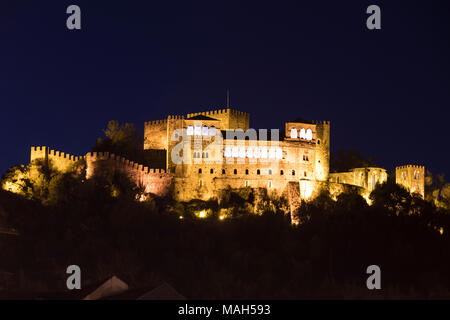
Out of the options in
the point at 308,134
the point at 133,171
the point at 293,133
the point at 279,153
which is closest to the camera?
the point at 133,171

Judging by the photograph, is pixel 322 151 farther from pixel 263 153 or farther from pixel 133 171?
pixel 133 171

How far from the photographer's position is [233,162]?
7600cm

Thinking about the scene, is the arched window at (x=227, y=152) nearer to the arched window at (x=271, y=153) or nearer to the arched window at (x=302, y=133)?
the arched window at (x=271, y=153)

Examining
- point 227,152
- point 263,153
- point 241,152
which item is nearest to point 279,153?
point 263,153

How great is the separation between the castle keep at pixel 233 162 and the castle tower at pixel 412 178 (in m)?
0.10

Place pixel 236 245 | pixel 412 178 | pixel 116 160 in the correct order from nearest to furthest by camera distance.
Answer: pixel 236 245
pixel 116 160
pixel 412 178

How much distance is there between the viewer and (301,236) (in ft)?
240

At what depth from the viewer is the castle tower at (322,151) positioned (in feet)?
258

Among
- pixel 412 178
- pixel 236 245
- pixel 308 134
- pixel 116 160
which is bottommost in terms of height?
pixel 236 245

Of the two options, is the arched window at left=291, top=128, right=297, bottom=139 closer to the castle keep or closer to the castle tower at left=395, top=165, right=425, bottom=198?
the castle keep

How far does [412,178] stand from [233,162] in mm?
17558

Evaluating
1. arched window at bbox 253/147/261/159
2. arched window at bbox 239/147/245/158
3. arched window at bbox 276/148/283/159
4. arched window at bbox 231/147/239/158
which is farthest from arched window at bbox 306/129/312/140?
arched window at bbox 231/147/239/158

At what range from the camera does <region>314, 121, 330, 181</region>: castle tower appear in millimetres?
78500
